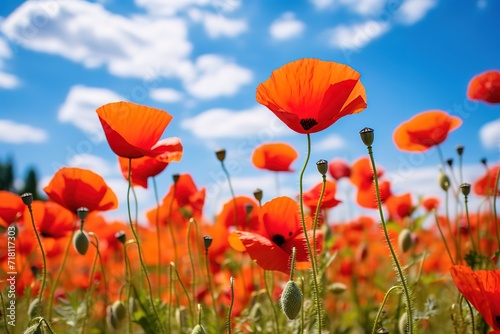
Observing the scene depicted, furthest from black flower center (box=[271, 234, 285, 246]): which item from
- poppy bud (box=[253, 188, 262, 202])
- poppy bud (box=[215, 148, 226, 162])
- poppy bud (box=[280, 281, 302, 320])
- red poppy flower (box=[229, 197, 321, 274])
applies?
poppy bud (box=[215, 148, 226, 162])

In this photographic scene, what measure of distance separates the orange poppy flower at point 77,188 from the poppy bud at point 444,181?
3.97ft

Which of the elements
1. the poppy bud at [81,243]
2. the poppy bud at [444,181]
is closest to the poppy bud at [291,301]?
the poppy bud at [81,243]

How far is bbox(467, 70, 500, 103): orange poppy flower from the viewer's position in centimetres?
187

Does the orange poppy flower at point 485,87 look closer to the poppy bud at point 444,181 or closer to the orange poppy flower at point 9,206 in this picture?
the poppy bud at point 444,181

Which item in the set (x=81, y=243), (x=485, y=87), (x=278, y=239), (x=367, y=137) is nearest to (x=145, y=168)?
(x=81, y=243)

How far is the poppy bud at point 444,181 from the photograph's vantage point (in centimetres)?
182

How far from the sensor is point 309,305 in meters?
1.75

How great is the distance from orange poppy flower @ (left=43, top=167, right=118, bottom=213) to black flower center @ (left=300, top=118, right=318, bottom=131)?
0.78 m

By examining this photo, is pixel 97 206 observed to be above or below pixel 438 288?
above

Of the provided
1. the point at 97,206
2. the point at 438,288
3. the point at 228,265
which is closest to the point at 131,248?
the point at 228,265

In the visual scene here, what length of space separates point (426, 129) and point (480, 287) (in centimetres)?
99

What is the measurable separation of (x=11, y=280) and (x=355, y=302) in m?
1.77

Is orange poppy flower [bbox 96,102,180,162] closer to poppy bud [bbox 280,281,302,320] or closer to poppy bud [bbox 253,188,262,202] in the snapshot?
poppy bud [bbox 253,188,262,202]

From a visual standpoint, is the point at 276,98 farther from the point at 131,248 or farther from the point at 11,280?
the point at 131,248
